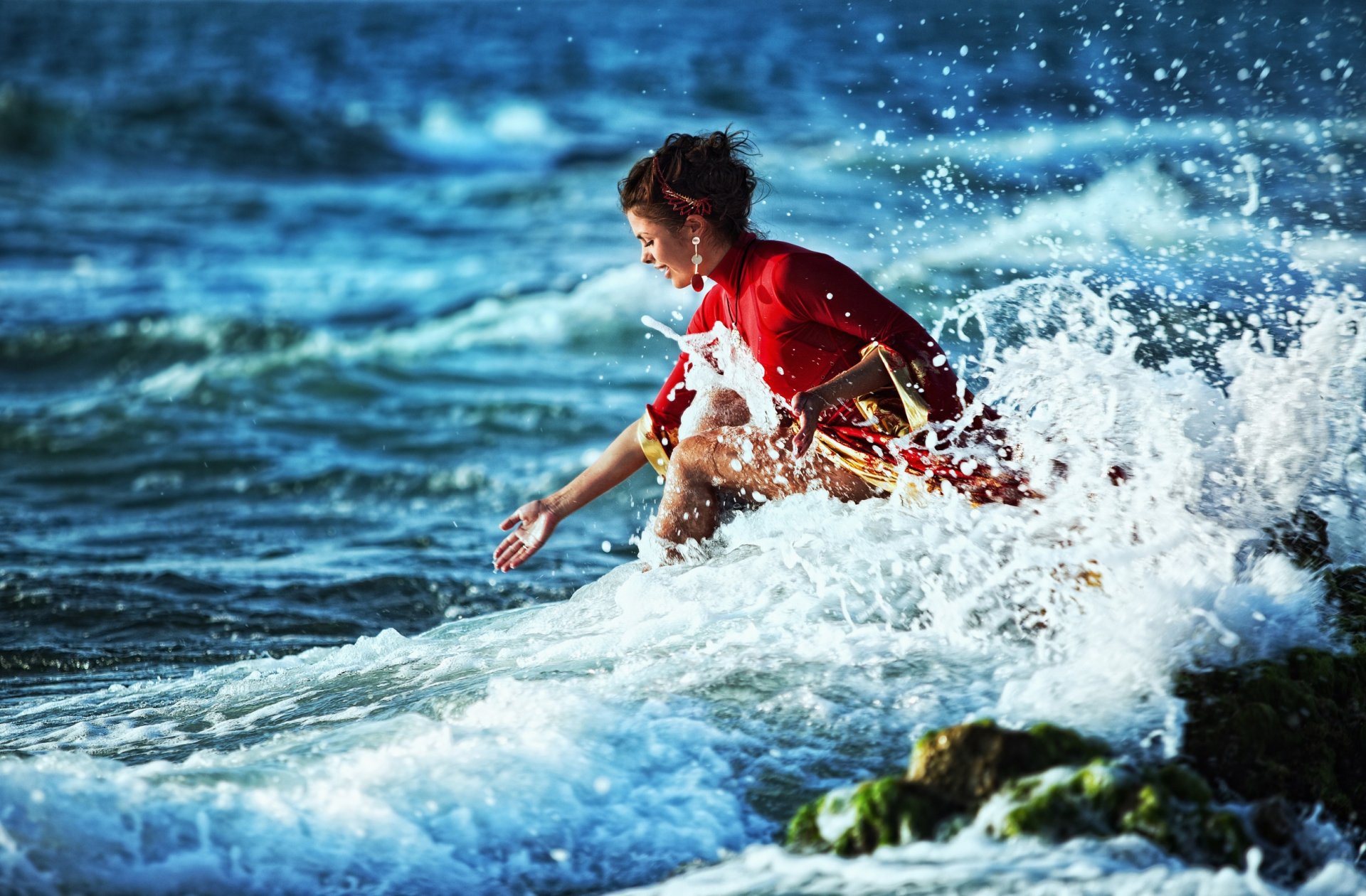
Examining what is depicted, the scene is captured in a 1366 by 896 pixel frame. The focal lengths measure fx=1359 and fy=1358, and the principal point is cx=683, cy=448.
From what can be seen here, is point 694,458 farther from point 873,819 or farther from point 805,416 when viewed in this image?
point 873,819

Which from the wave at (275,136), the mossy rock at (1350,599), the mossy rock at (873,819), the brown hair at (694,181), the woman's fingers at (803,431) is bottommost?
the mossy rock at (873,819)

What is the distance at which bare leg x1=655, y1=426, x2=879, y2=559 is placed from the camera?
4297 millimetres

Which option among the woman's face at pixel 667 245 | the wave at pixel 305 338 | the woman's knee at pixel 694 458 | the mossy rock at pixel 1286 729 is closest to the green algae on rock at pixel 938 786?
the mossy rock at pixel 1286 729

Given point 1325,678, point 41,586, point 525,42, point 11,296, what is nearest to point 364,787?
point 1325,678

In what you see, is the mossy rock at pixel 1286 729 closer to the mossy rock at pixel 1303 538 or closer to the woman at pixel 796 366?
the mossy rock at pixel 1303 538

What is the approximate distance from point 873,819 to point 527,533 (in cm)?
206

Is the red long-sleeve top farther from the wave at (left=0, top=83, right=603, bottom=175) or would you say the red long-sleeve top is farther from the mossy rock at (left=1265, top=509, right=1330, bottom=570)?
the wave at (left=0, top=83, right=603, bottom=175)

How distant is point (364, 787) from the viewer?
320 cm

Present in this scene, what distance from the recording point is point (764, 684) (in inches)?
143

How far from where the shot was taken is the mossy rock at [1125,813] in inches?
110

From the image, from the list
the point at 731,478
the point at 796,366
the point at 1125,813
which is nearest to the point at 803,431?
the point at 796,366

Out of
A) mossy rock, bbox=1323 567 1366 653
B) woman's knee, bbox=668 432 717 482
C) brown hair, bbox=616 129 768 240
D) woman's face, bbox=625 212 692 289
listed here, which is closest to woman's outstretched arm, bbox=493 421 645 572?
woman's knee, bbox=668 432 717 482

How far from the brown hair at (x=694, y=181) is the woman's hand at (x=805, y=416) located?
0.67 m

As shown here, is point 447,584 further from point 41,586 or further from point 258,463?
point 258,463
